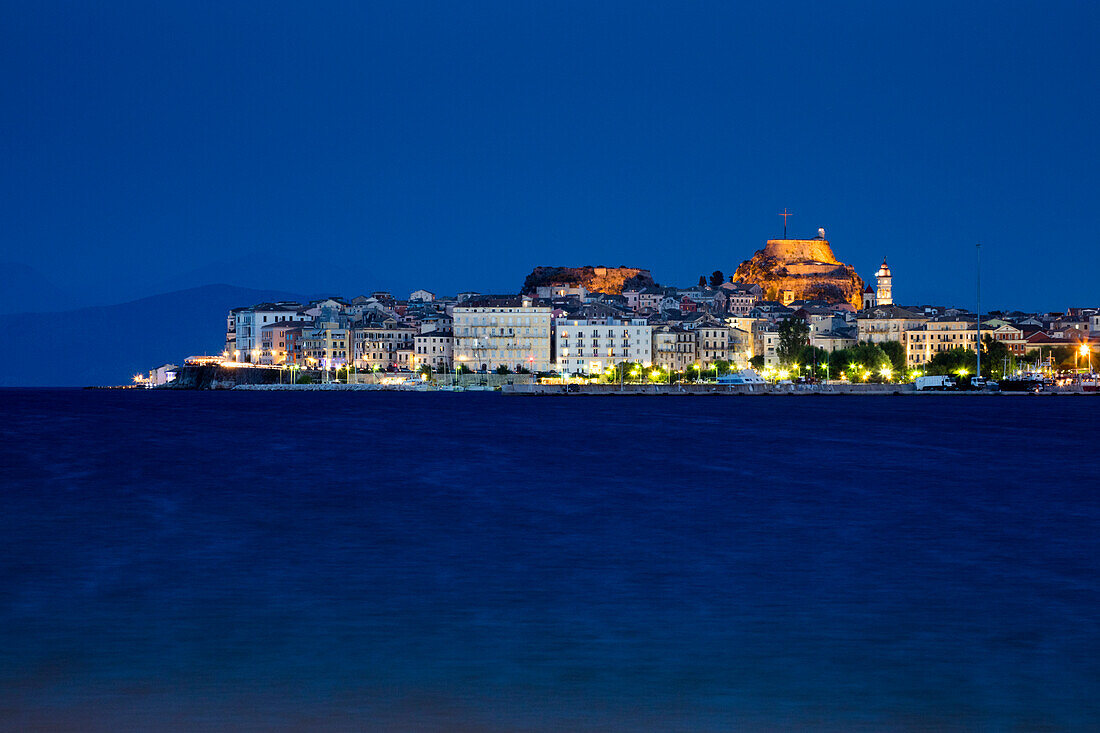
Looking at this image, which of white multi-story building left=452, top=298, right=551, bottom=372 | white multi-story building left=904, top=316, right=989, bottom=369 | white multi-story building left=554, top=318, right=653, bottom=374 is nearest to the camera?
white multi-story building left=554, top=318, right=653, bottom=374

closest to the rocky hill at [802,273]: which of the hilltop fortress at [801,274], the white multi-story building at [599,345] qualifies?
the hilltop fortress at [801,274]

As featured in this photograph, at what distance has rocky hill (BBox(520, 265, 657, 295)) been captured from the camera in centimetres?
16850

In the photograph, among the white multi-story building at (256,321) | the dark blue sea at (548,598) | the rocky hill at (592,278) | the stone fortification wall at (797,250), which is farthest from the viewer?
the stone fortification wall at (797,250)

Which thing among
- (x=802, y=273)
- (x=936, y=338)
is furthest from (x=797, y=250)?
(x=936, y=338)

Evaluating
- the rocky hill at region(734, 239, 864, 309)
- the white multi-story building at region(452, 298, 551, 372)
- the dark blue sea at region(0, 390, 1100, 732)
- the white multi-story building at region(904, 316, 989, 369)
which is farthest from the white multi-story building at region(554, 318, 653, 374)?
the dark blue sea at region(0, 390, 1100, 732)

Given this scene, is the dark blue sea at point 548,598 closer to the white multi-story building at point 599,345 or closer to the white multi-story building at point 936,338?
the white multi-story building at point 599,345

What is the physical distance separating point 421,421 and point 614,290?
114156 mm

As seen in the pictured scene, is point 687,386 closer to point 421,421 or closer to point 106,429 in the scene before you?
point 421,421

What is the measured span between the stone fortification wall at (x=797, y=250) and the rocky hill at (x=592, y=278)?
791 inches

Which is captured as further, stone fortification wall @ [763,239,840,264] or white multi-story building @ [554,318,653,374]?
stone fortification wall @ [763,239,840,264]

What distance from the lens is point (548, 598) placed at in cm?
1311

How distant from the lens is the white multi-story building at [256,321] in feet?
479

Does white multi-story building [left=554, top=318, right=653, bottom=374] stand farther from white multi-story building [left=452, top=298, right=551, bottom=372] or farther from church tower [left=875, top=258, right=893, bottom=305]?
church tower [left=875, top=258, right=893, bottom=305]

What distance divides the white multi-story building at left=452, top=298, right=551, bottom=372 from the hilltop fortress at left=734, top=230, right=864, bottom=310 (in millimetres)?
61994
